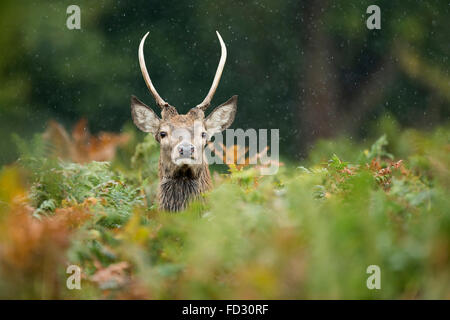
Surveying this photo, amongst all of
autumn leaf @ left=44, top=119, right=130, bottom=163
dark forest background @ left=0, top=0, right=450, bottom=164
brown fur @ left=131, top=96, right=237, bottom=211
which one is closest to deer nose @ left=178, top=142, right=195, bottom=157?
brown fur @ left=131, top=96, right=237, bottom=211

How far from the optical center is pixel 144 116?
27.1 ft

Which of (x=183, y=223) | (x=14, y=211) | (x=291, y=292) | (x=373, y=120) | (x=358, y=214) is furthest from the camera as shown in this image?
(x=373, y=120)

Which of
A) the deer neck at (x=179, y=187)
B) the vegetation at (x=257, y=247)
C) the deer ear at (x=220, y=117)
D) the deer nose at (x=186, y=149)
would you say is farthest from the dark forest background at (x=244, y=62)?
the vegetation at (x=257, y=247)

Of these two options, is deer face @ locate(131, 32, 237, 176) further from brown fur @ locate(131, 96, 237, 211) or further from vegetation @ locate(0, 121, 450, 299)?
vegetation @ locate(0, 121, 450, 299)

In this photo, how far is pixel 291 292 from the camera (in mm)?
4379

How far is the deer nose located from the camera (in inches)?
288

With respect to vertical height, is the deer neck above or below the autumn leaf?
below

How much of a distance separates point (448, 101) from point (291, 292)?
1635cm

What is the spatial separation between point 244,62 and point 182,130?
550 inches

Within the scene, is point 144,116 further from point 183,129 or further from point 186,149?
point 186,149

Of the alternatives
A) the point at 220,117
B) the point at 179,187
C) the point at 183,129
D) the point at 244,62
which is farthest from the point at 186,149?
the point at 244,62

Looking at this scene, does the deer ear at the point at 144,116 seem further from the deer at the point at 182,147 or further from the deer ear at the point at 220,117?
the deer ear at the point at 220,117
